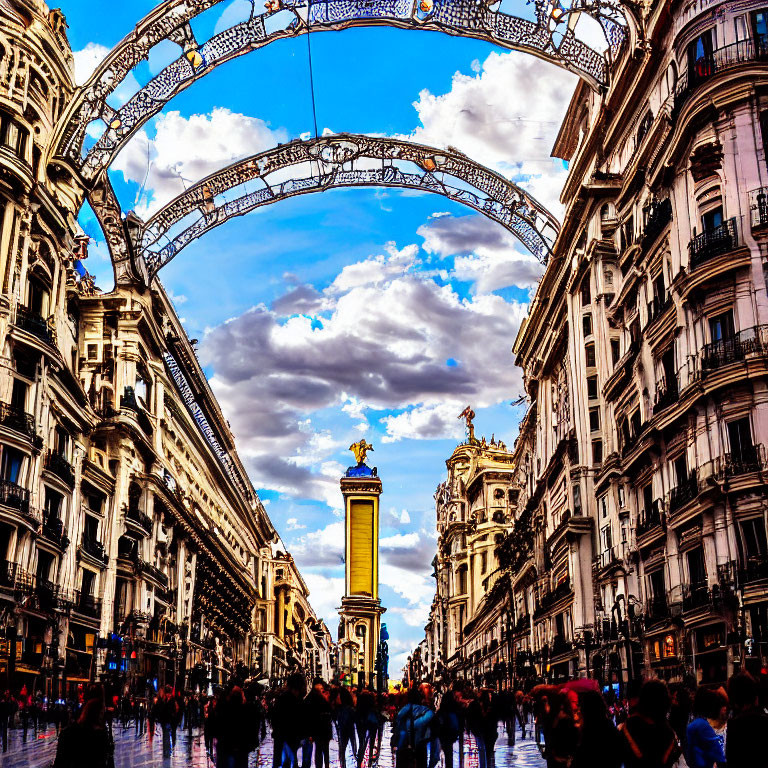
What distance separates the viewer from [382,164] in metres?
60.1

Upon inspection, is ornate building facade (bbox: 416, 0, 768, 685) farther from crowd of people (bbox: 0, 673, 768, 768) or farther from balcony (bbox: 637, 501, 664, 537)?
crowd of people (bbox: 0, 673, 768, 768)

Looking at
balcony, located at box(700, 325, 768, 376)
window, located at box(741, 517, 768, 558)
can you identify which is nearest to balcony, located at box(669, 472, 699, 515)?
window, located at box(741, 517, 768, 558)

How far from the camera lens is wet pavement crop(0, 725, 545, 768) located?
22.4m

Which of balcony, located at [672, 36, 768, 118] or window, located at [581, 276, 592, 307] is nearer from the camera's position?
balcony, located at [672, 36, 768, 118]

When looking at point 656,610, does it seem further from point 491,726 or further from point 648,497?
point 491,726

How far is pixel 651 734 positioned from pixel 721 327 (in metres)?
26.9

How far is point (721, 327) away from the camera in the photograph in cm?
3325

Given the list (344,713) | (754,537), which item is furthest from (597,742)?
(754,537)

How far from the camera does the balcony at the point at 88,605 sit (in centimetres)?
4609

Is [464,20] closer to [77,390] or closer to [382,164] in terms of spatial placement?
[382,164]

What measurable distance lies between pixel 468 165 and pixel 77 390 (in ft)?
85.2

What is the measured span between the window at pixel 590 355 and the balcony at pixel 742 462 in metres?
20.0

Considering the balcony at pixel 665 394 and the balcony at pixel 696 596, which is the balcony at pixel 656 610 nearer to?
the balcony at pixel 696 596

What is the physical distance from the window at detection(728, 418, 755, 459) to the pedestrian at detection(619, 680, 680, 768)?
2409 cm
